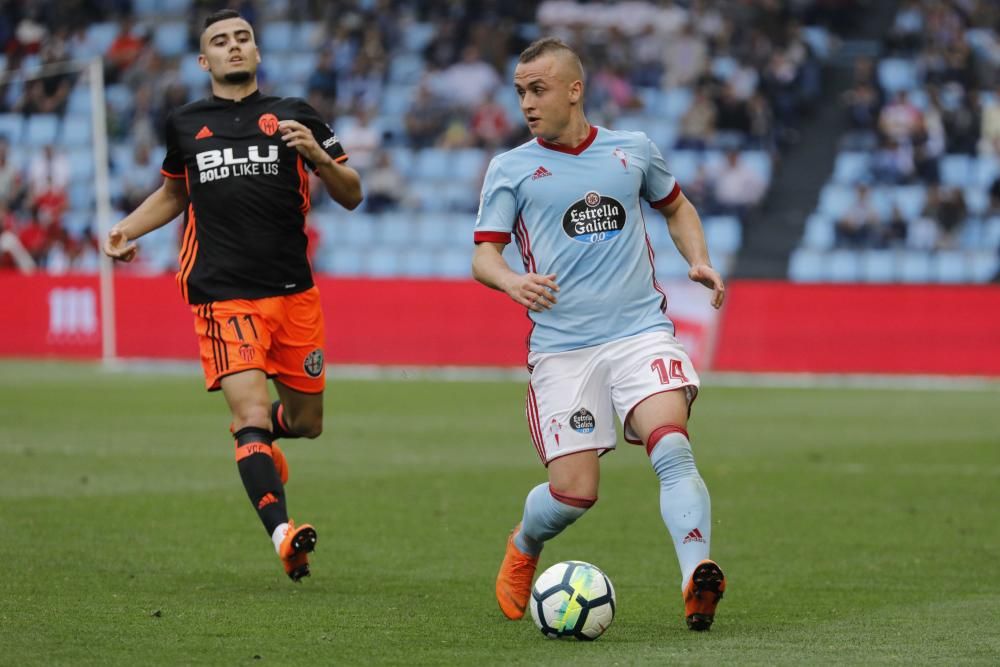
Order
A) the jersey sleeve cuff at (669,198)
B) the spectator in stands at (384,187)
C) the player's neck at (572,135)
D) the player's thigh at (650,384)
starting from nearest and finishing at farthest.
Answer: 1. the player's thigh at (650,384)
2. the player's neck at (572,135)
3. the jersey sleeve cuff at (669,198)
4. the spectator in stands at (384,187)

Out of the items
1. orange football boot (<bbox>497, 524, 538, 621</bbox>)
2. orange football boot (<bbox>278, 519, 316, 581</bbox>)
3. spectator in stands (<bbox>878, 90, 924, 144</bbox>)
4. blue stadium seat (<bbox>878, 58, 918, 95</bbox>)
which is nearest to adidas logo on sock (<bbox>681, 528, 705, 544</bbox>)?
orange football boot (<bbox>497, 524, 538, 621</bbox>)

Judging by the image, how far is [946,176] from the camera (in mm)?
27594

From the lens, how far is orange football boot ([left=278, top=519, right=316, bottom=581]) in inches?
286

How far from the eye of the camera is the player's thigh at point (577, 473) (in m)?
6.94

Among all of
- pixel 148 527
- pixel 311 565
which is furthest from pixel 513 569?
pixel 148 527

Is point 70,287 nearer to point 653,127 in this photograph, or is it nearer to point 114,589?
point 653,127

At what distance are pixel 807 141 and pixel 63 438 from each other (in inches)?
697

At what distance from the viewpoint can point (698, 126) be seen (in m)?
28.6

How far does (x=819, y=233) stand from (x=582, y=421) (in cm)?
2115

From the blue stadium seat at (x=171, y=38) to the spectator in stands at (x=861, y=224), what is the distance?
1384 centimetres

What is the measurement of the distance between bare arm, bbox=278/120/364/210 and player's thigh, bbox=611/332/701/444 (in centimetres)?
176

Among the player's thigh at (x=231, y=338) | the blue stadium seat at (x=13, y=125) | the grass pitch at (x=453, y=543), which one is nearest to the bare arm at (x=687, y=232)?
the grass pitch at (x=453, y=543)

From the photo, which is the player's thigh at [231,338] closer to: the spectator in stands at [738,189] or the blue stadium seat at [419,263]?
the blue stadium seat at [419,263]

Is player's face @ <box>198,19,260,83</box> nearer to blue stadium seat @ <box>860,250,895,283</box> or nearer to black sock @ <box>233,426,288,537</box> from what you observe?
black sock @ <box>233,426,288,537</box>
